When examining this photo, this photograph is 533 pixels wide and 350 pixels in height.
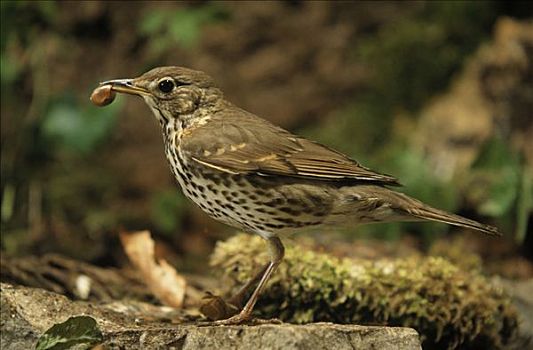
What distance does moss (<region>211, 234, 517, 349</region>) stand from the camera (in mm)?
4148

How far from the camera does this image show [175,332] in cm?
336

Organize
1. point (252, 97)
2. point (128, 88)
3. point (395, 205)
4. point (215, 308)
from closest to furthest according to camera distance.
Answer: point (215, 308)
point (395, 205)
point (128, 88)
point (252, 97)

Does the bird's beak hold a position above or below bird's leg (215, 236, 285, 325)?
above

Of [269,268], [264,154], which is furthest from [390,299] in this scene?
[264,154]

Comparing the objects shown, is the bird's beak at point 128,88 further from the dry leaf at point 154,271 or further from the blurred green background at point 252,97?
the blurred green background at point 252,97

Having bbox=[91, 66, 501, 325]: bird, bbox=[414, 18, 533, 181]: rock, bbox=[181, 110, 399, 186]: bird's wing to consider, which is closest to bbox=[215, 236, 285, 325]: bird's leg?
bbox=[91, 66, 501, 325]: bird

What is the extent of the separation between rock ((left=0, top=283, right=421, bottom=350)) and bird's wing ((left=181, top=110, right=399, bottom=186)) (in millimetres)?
787

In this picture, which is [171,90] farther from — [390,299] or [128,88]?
[390,299]

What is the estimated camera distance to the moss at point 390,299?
415 centimetres

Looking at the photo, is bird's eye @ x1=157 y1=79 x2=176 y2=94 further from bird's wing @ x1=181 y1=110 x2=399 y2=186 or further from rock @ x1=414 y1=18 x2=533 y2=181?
rock @ x1=414 y1=18 x2=533 y2=181

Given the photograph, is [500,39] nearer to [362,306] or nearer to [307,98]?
[307,98]

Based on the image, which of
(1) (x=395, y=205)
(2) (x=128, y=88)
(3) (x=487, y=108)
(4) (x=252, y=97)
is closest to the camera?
(1) (x=395, y=205)

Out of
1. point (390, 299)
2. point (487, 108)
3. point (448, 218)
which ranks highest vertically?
point (487, 108)

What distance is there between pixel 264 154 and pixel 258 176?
13 cm
